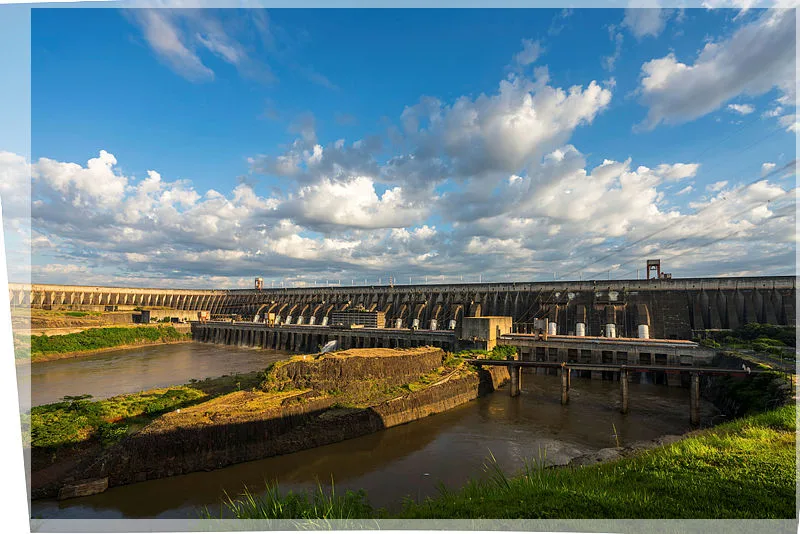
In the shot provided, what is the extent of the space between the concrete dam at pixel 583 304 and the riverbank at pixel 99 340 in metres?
7.94

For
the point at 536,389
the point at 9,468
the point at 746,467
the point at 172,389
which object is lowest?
the point at 536,389

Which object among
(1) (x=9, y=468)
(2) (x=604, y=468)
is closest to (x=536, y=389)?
(2) (x=604, y=468)

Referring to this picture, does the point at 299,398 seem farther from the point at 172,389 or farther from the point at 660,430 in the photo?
the point at 660,430

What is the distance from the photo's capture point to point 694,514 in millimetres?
7176

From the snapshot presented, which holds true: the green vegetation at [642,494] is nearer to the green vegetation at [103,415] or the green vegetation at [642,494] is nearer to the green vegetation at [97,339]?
the green vegetation at [103,415]

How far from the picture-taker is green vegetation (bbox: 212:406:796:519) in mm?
7426

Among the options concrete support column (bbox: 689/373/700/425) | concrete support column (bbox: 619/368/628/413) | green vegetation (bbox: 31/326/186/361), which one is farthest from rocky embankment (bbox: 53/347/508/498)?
green vegetation (bbox: 31/326/186/361)

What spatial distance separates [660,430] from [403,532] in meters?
23.4

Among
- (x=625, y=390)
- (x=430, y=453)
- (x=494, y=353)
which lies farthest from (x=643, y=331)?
(x=430, y=453)

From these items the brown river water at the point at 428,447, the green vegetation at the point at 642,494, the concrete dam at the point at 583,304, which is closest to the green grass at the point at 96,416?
the brown river water at the point at 428,447

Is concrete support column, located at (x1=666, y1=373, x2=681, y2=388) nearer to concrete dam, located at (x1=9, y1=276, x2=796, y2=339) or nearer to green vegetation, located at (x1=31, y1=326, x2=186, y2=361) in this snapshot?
concrete dam, located at (x1=9, y1=276, x2=796, y2=339)

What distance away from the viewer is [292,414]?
64.1 feet

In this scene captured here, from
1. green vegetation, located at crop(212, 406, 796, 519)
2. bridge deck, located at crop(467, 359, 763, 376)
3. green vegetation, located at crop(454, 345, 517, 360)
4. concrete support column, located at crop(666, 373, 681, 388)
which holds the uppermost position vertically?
green vegetation, located at crop(212, 406, 796, 519)

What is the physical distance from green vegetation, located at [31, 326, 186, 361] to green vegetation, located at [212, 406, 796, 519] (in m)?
58.9
